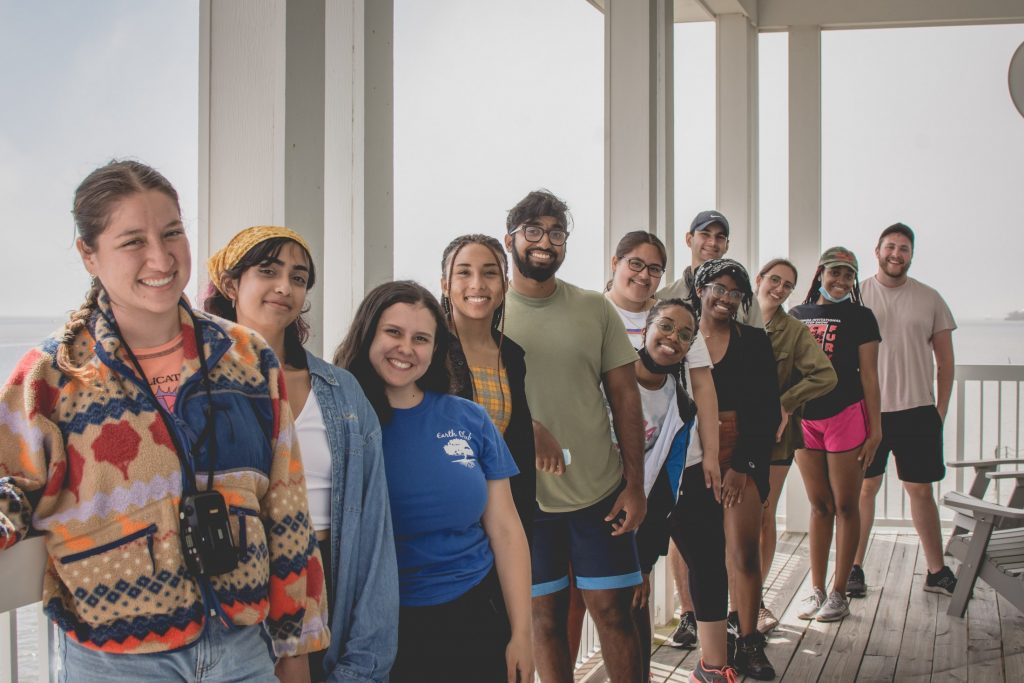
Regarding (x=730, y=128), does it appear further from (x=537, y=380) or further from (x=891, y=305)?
(x=537, y=380)

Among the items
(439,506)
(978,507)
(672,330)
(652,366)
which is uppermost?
(672,330)

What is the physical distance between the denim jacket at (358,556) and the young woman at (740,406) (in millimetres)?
1869

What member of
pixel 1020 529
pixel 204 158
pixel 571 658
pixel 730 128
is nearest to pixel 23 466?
pixel 204 158

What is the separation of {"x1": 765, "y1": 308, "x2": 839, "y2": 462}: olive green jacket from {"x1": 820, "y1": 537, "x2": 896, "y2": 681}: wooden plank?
2.55 feet

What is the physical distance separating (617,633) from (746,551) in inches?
33.8

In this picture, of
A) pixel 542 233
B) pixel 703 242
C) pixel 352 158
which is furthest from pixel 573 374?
pixel 703 242

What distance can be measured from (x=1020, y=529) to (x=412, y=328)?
144 inches

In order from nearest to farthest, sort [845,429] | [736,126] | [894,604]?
[845,429] < [894,604] < [736,126]

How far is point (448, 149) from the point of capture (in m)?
2.61

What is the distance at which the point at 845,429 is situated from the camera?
401 cm

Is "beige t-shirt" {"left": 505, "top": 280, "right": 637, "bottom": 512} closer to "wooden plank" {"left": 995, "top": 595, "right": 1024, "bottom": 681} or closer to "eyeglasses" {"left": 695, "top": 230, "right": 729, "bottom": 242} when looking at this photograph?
"eyeglasses" {"left": 695, "top": 230, "right": 729, "bottom": 242}

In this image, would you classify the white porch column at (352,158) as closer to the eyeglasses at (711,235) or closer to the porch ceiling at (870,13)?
the eyeglasses at (711,235)

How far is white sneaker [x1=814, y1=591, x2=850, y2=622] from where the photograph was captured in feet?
13.1

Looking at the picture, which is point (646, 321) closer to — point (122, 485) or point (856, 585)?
point (122, 485)
